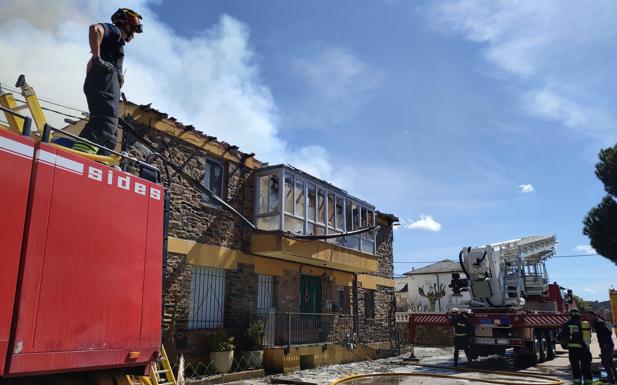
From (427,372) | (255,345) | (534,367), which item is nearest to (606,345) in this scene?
(534,367)

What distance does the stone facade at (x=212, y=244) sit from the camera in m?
11.9

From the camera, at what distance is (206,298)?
1288cm

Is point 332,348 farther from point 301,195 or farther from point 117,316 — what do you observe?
point 117,316

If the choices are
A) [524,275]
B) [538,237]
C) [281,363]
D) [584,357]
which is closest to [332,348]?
[281,363]

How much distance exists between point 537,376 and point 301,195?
323 inches

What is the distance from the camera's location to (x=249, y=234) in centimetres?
1445

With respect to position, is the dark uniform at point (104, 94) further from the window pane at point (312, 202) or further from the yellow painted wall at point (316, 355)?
the window pane at point (312, 202)

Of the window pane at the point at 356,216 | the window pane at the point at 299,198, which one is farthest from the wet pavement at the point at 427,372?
the window pane at the point at 356,216

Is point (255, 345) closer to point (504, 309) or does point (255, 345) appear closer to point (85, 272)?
point (504, 309)

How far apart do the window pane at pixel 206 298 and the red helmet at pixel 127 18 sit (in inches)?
316

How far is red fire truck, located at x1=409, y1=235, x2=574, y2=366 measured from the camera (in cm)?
1473

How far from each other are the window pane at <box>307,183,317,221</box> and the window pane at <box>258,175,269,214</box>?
1.45 m

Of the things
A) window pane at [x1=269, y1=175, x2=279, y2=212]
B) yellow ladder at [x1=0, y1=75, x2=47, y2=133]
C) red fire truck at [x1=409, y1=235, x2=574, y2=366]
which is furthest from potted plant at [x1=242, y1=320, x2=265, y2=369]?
yellow ladder at [x1=0, y1=75, x2=47, y2=133]

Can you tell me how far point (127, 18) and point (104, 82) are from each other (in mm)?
885
